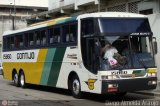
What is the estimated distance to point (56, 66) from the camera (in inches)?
703

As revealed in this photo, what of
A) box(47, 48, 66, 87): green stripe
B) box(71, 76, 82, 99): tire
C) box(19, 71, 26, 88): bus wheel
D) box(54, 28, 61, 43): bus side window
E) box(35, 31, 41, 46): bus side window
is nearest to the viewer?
box(71, 76, 82, 99): tire

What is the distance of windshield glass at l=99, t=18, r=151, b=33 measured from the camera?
47.6ft

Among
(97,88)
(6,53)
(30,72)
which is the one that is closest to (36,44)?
(30,72)

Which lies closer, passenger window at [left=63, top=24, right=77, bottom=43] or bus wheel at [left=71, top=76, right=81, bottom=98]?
bus wheel at [left=71, top=76, right=81, bottom=98]

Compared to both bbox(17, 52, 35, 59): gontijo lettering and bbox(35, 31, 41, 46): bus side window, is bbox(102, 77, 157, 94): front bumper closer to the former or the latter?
bbox(35, 31, 41, 46): bus side window

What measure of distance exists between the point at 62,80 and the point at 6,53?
8.06m

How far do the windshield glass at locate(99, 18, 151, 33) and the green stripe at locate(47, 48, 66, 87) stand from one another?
2908mm

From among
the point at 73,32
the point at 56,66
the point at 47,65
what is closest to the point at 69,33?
the point at 73,32

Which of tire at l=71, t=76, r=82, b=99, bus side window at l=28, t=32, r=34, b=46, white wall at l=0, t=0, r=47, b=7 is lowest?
tire at l=71, t=76, r=82, b=99

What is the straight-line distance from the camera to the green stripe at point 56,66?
1732 centimetres

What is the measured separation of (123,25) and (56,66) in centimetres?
428

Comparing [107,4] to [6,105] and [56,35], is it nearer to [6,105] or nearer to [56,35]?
[56,35]

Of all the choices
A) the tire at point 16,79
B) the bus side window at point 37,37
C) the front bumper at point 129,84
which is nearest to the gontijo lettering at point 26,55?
the bus side window at point 37,37

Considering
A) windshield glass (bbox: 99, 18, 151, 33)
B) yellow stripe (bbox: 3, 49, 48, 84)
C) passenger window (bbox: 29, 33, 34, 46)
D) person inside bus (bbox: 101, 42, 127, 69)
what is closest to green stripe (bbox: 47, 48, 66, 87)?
yellow stripe (bbox: 3, 49, 48, 84)
